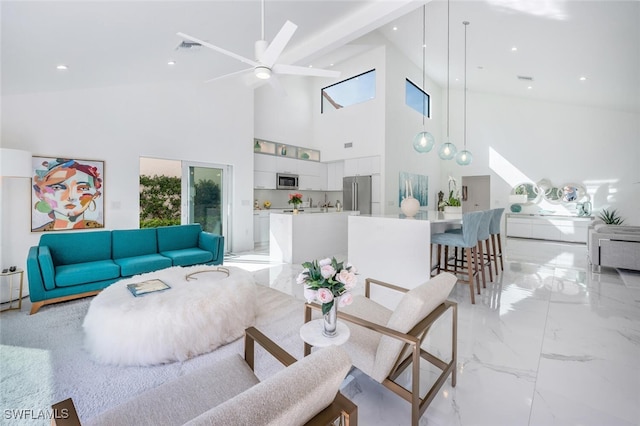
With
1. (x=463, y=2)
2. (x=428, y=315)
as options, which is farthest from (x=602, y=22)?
(x=428, y=315)

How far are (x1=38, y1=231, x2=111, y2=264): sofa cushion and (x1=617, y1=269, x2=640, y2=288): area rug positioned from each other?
7.26 meters

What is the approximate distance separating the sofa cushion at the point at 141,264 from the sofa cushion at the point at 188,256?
110 millimetres

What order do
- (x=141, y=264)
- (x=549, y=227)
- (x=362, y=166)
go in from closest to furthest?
(x=141, y=264), (x=362, y=166), (x=549, y=227)

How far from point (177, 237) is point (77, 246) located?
1233 mm

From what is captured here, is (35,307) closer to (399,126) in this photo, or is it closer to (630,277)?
(399,126)

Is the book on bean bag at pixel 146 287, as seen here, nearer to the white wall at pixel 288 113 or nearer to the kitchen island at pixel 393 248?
the kitchen island at pixel 393 248

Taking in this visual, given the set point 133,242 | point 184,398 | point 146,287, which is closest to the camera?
point 184,398

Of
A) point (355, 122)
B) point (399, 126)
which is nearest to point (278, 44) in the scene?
point (355, 122)

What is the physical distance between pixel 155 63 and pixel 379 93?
4.99 metres

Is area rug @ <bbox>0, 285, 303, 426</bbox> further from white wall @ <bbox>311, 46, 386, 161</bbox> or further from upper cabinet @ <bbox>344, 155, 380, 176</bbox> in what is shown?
white wall @ <bbox>311, 46, 386, 161</bbox>

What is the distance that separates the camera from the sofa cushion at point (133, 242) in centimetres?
388

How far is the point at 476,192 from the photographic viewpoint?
30.0 ft

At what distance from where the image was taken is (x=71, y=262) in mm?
3510

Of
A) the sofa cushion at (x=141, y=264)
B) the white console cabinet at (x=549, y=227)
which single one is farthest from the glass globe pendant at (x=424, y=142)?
the white console cabinet at (x=549, y=227)
